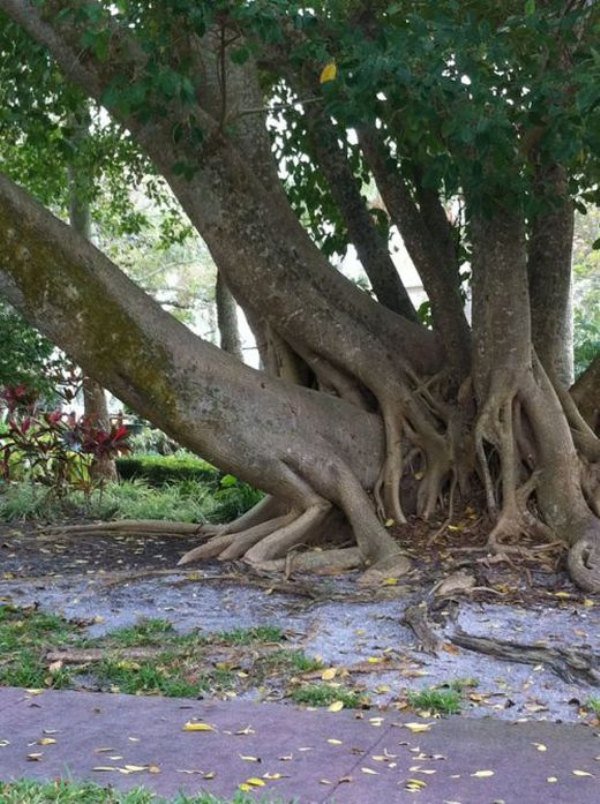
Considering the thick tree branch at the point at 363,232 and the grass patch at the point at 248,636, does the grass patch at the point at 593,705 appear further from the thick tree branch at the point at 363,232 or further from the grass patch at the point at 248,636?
the thick tree branch at the point at 363,232

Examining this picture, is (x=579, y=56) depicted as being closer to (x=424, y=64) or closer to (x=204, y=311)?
(x=424, y=64)

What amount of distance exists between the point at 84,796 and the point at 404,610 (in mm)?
3381

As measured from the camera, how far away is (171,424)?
27.4 feet

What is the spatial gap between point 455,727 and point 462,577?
2838 mm

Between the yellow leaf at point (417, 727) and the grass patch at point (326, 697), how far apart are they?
1.27 ft

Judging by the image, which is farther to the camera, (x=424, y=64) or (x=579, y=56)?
(x=579, y=56)

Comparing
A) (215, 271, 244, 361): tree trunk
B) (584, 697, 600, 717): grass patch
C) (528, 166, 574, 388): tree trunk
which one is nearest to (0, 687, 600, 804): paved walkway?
(584, 697, 600, 717): grass patch

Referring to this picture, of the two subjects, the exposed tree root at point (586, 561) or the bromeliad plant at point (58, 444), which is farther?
the bromeliad plant at point (58, 444)

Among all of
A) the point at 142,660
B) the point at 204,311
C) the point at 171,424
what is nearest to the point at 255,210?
the point at 171,424

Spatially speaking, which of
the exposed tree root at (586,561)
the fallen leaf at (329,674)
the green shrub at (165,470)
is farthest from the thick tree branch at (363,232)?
the green shrub at (165,470)

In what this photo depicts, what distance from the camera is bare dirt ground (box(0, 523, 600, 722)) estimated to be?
18.6 ft

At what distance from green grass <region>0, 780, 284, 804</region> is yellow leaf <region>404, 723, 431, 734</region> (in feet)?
3.45

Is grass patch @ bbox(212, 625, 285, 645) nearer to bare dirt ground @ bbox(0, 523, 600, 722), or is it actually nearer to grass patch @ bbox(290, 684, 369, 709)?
bare dirt ground @ bbox(0, 523, 600, 722)

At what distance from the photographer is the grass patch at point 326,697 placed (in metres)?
5.28
